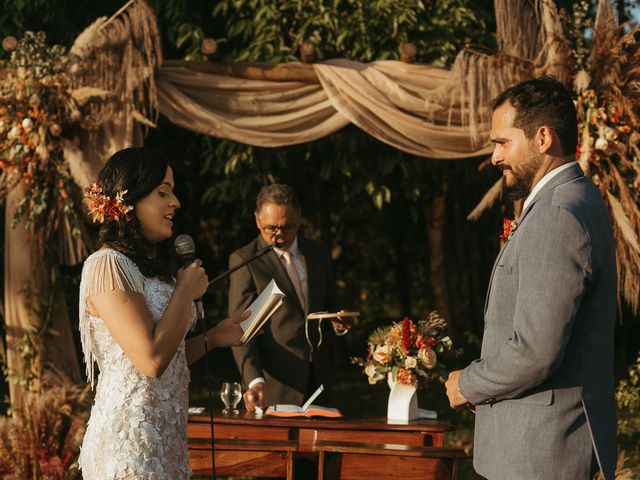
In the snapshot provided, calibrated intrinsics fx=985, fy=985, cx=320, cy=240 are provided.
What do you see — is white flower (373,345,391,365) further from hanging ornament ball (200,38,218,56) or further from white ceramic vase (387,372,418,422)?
hanging ornament ball (200,38,218,56)

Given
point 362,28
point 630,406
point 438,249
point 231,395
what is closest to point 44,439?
point 231,395

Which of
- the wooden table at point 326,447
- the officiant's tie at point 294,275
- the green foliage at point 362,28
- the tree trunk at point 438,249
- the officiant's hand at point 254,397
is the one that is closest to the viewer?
the wooden table at point 326,447

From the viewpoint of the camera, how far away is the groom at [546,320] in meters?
2.78

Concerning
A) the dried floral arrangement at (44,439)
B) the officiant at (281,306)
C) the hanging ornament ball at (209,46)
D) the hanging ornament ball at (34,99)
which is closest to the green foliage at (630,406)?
the officiant at (281,306)

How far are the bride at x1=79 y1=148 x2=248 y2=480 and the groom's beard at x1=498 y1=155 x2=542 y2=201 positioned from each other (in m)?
0.99

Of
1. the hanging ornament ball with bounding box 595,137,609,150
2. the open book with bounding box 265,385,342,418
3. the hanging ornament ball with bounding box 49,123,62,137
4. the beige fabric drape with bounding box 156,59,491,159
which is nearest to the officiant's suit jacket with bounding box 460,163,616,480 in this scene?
the open book with bounding box 265,385,342,418

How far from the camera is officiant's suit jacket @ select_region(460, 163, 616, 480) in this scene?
2771mm

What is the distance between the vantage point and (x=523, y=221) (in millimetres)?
2947

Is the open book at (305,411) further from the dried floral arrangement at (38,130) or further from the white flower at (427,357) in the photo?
the dried floral arrangement at (38,130)

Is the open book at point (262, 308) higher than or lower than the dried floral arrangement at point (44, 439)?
higher

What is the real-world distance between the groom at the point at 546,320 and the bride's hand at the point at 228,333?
Result: 0.86 m

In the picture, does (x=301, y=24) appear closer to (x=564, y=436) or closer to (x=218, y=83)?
(x=218, y=83)

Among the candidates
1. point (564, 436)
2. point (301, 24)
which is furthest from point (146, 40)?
point (564, 436)

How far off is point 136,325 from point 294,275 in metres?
2.50
